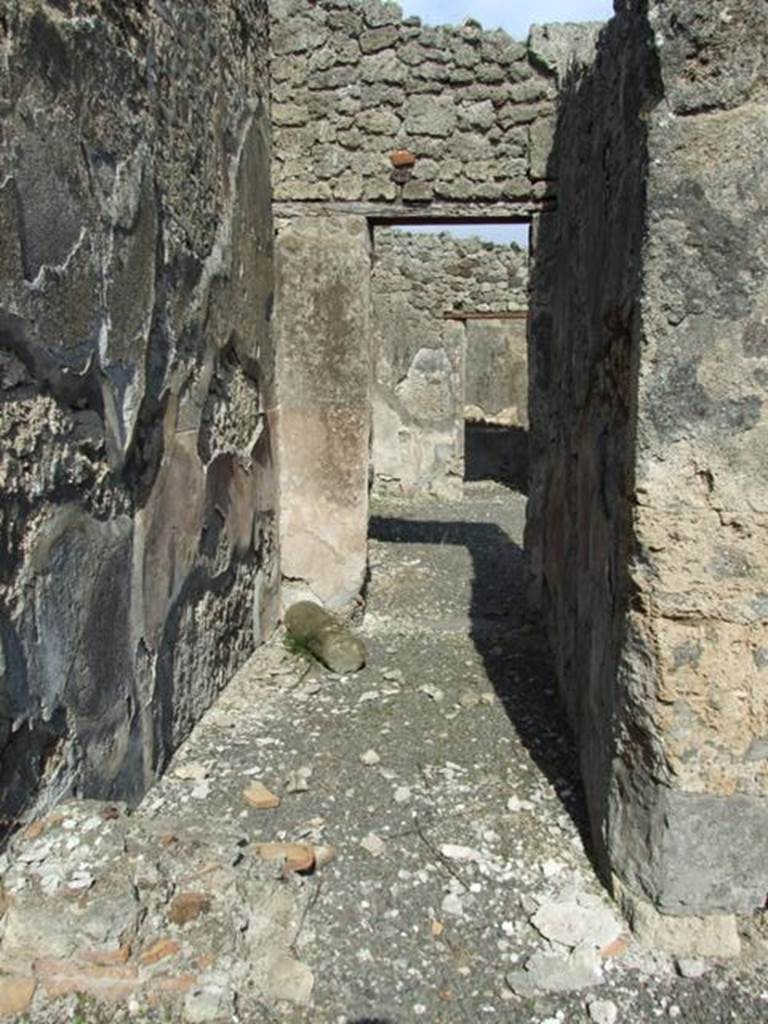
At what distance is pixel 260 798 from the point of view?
7.77 ft

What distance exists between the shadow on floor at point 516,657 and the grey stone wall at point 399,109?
1984 mm

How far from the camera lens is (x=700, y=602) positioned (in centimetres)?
168

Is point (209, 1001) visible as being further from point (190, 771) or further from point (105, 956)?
point (190, 771)

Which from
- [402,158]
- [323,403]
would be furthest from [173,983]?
[402,158]

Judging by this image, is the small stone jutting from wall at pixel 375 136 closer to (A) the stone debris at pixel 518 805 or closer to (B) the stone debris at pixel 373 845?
(A) the stone debris at pixel 518 805

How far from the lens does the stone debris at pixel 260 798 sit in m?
2.33

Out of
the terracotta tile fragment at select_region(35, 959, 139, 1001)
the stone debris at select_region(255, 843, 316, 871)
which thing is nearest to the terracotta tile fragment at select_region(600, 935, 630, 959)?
the stone debris at select_region(255, 843, 316, 871)

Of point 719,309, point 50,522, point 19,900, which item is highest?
point 719,309

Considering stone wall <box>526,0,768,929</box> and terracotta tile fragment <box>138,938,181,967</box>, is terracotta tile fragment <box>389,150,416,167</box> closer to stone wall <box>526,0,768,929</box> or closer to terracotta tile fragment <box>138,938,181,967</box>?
stone wall <box>526,0,768,929</box>

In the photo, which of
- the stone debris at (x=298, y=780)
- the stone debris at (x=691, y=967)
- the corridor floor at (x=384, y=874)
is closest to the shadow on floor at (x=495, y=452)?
the corridor floor at (x=384, y=874)

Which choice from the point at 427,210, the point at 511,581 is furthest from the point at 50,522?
the point at 511,581

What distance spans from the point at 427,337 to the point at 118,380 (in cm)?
647

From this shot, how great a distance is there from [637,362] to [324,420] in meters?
2.31

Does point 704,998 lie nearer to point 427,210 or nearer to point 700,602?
point 700,602
